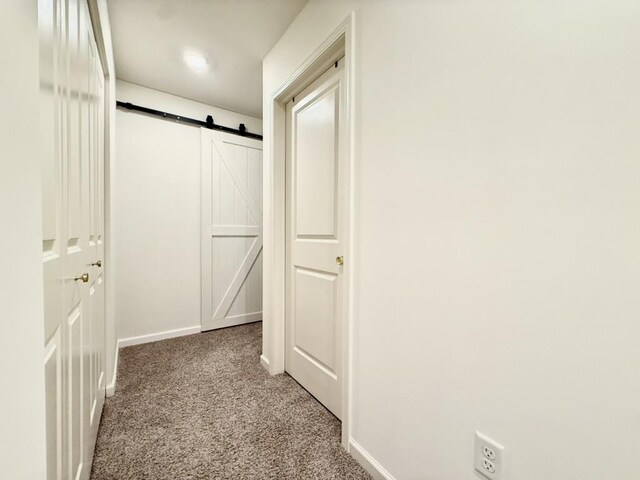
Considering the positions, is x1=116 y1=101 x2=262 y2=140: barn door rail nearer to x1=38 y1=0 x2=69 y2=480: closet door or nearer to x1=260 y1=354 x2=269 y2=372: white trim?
x1=38 y1=0 x2=69 y2=480: closet door

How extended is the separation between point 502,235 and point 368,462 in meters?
1.14

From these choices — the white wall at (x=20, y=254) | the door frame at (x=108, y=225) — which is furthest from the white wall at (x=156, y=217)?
Result: the white wall at (x=20, y=254)

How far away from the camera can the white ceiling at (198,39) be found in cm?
170

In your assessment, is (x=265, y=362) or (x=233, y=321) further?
(x=233, y=321)

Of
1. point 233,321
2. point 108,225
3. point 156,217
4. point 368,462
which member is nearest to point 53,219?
point 108,225

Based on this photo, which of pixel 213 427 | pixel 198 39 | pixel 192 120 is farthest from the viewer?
pixel 192 120

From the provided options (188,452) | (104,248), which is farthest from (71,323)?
(104,248)

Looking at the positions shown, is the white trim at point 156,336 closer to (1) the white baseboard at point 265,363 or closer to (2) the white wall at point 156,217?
(2) the white wall at point 156,217

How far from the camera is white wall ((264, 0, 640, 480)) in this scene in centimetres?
62

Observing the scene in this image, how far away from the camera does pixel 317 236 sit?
1.75 metres

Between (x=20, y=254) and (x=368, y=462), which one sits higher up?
(x=20, y=254)

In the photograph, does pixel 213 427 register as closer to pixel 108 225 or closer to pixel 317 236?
pixel 317 236

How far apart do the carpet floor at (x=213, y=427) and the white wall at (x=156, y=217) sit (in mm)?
576

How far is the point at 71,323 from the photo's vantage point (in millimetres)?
854
